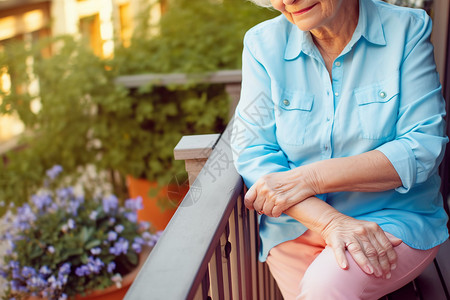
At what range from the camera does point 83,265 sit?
2.59m

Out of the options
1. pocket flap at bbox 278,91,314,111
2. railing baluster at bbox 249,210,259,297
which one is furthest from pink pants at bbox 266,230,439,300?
pocket flap at bbox 278,91,314,111

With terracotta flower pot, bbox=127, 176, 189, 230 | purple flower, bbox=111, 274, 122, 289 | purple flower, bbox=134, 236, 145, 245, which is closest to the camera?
purple flower, bbox=111, 274, 122, 289

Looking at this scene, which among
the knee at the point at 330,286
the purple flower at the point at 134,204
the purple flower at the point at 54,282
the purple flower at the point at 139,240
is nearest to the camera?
the knee at the point at 330,286

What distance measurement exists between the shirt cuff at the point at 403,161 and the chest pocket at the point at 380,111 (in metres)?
0.07

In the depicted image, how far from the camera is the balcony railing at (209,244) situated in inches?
36.2

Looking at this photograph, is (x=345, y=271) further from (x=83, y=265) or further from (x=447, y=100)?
(x=83, y=265)

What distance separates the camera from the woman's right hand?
1207 millimetres

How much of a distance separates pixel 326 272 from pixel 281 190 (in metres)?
0.25

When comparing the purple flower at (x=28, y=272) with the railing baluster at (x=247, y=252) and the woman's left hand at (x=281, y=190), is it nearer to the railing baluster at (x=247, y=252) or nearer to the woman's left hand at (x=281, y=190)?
the railing baluster at (x=247, y=252)

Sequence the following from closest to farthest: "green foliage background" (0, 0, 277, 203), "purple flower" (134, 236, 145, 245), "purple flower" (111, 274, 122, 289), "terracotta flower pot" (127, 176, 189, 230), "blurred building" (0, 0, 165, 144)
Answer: "purple flower" (111, 274, 122, 289)
"purple flower" (134, 236, 145, 245)
"green foliage background" (0, 0, 277, 203)
"terracotta flower pot" (127, 176, 189, 230)
"blurred building" (0, 0, 165, 144)

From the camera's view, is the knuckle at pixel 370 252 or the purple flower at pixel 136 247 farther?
the purple flower at pixel 136 247

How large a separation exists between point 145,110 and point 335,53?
224 centimetres

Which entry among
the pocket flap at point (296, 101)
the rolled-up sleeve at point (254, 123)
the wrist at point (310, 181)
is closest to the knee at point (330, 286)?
the wrist at point (310, 181)

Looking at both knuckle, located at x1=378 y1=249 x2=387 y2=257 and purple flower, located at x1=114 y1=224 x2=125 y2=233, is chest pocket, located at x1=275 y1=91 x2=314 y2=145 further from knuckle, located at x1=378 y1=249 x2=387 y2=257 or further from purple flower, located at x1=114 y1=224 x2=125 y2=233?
purple flower, located at x1=114 y1=224 x2=125 y2=233
